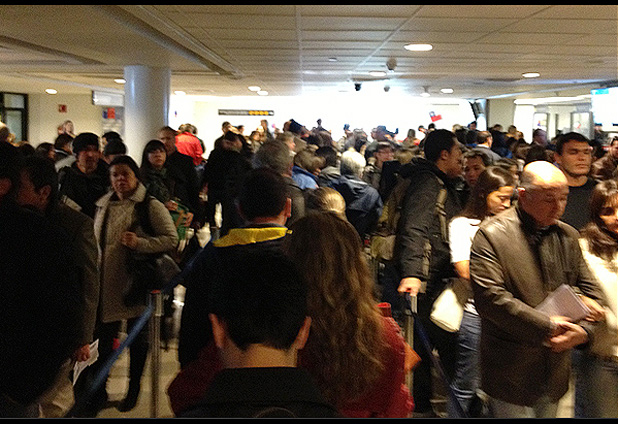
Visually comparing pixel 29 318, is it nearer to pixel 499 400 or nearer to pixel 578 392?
pixel 499 400

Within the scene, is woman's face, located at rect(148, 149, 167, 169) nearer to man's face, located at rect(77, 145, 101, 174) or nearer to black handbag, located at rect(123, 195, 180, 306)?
man's face, located at rect(77, 145, 101, 174)

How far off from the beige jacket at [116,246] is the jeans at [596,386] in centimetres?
295

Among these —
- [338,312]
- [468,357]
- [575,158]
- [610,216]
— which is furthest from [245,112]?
[338,312]

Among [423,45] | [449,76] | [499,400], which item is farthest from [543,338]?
[449,76]

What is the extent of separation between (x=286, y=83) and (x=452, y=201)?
41.6 ft

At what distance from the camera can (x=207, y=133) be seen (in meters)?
32.1

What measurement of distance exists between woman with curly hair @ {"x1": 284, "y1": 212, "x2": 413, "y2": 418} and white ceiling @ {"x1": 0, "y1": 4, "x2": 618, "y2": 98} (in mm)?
3661

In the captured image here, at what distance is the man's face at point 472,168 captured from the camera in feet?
19.7

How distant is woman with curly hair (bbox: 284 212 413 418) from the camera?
239 centimetres

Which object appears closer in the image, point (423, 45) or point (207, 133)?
point (423, 45)

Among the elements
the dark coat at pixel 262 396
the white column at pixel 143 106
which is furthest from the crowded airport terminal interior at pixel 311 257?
the white column at pixel 143 106

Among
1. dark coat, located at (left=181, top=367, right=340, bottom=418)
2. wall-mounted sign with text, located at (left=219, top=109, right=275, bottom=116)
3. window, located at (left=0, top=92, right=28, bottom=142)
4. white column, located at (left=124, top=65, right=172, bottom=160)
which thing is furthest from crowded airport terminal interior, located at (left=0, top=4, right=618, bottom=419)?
wall-mounted sign with text, located at (left=219, top=109, right=275, bottom=116)

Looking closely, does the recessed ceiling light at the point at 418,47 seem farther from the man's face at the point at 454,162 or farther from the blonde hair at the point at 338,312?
the blonde hair at the point at 338,312

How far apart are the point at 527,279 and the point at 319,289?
1377 millimetres
